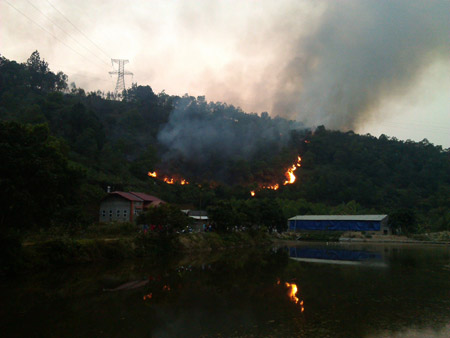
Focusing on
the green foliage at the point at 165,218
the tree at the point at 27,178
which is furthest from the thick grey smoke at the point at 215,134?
the tree at the point at 27,178

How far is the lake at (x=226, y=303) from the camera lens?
13297 mm

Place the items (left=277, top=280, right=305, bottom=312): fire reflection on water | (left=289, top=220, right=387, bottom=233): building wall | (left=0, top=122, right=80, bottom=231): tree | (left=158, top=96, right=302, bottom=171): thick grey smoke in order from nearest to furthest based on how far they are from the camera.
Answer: (left=277, top=280, right=305, bottom=312): fire reflection on water, (left=0, top=122, right=80, bottom=231): tree, (left=289, top=220, right=387, bottom=233): building wall, (left=158, top=96, right=302, bottom=171): thick grey smoke

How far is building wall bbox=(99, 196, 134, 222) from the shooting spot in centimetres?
5219

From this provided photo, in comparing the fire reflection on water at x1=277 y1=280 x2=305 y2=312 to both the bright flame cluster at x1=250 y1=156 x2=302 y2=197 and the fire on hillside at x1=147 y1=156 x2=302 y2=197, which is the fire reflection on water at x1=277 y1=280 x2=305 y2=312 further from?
the bright flame cluster at x1=250 y1=156 x2=302 y2=197

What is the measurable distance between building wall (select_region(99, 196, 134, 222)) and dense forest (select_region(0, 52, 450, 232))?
5.66ft

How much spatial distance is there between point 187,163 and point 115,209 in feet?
244

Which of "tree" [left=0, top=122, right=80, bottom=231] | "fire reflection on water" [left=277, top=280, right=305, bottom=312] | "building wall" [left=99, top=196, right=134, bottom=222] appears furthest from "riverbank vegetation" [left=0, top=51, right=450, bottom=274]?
"fire reflection on water" [left=277, top=280, right=305, bottom=312]

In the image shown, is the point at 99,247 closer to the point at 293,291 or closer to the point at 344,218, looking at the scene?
the point at 293,291

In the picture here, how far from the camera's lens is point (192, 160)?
422ft

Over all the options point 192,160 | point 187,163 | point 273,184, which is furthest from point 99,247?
point 273,184

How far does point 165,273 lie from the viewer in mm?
27719

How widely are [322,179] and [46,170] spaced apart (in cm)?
11816

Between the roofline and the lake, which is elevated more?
the roofline

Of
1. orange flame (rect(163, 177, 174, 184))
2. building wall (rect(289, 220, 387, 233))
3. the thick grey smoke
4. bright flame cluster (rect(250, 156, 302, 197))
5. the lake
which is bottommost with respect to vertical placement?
the lake
